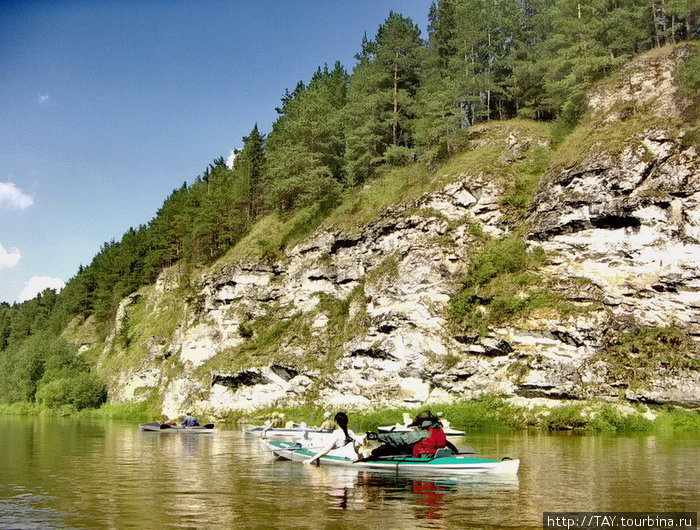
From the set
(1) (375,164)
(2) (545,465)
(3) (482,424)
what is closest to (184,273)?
(1) (375,164)

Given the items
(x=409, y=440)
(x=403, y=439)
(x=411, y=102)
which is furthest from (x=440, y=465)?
(x=411, y=102)

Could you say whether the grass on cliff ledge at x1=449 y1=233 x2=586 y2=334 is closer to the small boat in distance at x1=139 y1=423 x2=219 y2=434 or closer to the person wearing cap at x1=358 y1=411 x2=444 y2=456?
the small boat in distance at x1=139 y1=423 x2=219 y2=434

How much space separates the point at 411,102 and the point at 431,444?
4822 cm

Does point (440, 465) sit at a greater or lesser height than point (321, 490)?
greater

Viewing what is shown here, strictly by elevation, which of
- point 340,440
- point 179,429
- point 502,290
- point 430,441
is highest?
point 502,290

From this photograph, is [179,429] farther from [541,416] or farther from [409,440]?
[409,440]

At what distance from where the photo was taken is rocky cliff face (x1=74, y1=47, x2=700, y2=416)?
34.8 m

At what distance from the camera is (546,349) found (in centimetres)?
3541

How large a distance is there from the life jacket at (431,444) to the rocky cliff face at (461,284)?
733 inches

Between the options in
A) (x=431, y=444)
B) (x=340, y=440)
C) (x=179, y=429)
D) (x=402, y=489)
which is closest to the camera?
(x=402, y=489)

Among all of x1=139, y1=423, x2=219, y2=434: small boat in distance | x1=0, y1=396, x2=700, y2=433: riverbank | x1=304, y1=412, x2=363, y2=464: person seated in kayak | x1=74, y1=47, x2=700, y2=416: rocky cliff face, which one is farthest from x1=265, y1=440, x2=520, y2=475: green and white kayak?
x1=139, y1=423, x2=219, y2=434: small boat in distance

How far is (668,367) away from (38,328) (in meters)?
135

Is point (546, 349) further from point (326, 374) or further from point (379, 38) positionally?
point (379, 38)

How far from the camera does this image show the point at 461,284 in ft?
140
